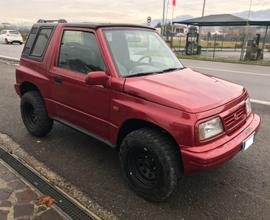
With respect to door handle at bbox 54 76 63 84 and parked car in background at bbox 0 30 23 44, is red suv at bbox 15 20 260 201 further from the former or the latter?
parked car in background at bbox 0 30 23 44

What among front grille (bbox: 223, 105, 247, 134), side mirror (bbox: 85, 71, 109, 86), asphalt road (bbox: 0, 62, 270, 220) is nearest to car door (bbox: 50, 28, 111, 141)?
side mirror (bbox: 85, 71, 109, 86)

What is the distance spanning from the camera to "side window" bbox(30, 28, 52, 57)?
449 cm

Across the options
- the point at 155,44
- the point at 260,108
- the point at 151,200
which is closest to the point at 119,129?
the point at 151,200

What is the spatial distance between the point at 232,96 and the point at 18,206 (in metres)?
2.52

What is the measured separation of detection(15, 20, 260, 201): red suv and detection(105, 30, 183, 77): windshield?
0.01 metres

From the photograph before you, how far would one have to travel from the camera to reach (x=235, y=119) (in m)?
3.26

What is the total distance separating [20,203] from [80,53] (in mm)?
1920

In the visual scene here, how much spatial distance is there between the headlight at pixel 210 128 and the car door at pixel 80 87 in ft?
3.68

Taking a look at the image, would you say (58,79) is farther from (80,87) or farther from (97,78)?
(97,78)

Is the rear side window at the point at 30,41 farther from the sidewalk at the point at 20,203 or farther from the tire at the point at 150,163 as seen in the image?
the tire at the point at 150,163

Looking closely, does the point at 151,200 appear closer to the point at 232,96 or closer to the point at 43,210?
the point at 43,210

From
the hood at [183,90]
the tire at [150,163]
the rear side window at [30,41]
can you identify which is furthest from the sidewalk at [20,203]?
the rear side window at [30,41]

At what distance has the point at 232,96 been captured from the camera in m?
3.34

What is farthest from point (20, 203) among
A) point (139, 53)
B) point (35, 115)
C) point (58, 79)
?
point (139, 53)
